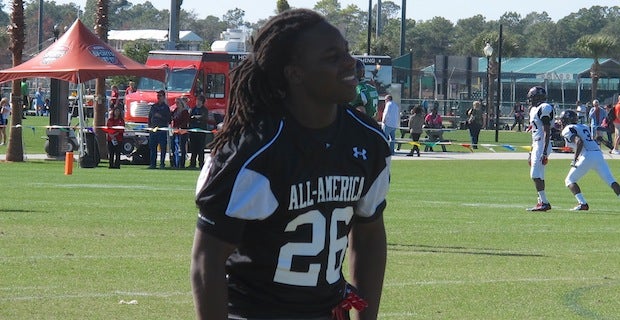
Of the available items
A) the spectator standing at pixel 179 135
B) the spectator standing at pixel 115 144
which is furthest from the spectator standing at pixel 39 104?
the spectator standing at pixel 179 135

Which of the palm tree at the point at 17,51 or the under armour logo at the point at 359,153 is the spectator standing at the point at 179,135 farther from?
the under armour logo at the point at 359,153

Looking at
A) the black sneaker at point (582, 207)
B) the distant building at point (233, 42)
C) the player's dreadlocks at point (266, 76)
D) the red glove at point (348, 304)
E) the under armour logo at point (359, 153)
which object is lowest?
the black sneaker at point (582, 207)

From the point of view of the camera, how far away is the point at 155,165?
31609 mm

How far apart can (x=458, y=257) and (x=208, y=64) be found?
29.2 m

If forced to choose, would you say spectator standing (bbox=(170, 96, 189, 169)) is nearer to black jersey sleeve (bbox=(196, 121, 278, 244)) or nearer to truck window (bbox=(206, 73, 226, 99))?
truck window (bbox=(206, 73, 226, 99))

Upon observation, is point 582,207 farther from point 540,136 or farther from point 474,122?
point 474,122

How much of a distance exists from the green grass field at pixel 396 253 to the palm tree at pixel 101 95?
31.1 ft

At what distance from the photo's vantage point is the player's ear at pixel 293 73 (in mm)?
4535

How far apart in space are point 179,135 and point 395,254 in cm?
1874

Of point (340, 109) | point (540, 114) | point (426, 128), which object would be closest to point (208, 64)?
point (426, 128)

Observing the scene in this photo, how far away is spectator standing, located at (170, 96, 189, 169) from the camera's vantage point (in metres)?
31.7

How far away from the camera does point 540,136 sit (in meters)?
20.3

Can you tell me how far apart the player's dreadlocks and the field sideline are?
204 inches

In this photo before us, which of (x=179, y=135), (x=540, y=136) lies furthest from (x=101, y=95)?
(x=540, y=136)
